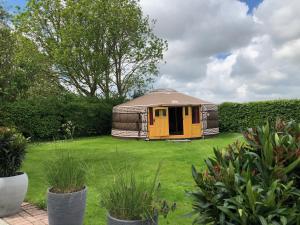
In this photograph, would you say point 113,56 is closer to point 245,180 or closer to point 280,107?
point 280,107

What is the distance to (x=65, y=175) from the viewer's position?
12.0 ft

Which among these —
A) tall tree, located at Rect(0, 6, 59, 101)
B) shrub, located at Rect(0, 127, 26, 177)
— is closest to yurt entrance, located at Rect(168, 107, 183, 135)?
tall tree, located at Rect(0, 6, 59, 101)

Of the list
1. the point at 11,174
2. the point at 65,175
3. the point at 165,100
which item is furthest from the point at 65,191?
the point at 165,100

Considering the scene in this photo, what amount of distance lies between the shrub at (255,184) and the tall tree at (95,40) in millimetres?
16139

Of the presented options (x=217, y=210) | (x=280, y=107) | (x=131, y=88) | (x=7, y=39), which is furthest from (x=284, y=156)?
(x=131, y=88)

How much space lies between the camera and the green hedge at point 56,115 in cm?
1404

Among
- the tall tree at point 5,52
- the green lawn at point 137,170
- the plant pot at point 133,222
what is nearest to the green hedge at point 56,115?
the tall tree at point 5,52

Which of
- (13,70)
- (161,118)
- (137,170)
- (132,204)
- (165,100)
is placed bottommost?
(137,170)

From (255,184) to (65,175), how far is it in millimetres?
2352

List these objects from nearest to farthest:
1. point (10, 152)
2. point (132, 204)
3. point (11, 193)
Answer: point (132, 204)
point (11, 193)
point (10, 152)

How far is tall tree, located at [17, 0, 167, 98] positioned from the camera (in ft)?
57.5

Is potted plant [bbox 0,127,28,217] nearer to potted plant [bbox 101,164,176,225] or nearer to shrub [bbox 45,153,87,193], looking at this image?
shrub [bbox 45,153,87,193]

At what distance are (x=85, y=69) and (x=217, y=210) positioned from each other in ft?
56.1

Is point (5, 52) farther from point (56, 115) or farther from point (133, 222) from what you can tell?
point (133, 222)
